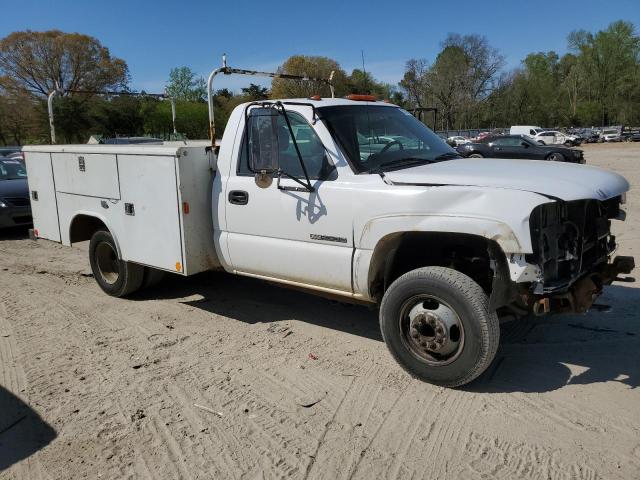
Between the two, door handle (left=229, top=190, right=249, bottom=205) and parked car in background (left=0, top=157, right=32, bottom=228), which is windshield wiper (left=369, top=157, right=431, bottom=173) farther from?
parked car in background (left=0, top=157, right=32, bottom=228)

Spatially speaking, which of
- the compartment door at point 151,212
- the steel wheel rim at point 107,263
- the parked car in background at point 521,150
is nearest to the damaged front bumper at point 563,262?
the compartment door at point 151,212

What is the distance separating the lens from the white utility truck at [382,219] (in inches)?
148

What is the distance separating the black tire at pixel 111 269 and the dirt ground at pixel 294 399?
35cm

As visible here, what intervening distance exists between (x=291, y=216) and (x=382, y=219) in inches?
35.2

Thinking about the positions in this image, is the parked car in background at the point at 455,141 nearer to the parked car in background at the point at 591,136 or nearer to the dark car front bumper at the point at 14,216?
the dark car front bumper at the point at 14,216

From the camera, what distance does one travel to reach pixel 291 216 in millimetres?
4676

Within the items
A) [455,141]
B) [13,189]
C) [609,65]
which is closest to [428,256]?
[13,189]

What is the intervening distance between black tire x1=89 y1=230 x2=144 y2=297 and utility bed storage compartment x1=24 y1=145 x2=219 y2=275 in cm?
26

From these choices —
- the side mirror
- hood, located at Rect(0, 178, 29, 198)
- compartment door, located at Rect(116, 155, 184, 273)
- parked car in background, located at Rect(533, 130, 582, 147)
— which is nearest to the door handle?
the side mirror

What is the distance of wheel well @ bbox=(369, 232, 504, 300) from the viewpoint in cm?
414

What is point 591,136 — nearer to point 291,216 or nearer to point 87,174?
point 87,174

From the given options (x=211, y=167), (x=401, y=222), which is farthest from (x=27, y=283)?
(x=401, y=222)

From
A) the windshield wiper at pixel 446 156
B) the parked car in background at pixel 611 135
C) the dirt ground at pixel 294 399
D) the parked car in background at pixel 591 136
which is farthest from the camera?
the parked car in background at pixel 591 136

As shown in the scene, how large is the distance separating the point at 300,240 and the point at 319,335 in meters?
1.04
